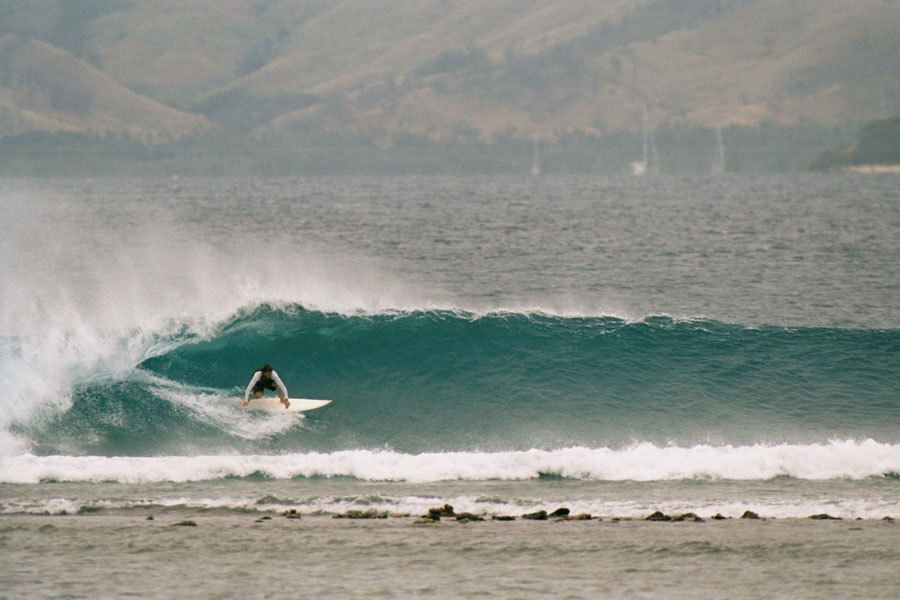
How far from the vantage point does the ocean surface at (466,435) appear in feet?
32.2

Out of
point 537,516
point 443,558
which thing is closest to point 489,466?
point 537,516

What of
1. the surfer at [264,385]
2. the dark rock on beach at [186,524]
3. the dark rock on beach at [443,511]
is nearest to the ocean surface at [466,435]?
the dark rock on beach at [186,524]

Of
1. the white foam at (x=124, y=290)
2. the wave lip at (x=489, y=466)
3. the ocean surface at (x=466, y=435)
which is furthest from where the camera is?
the white foam at (x=124, y=290)

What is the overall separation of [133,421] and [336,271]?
25.4 metres

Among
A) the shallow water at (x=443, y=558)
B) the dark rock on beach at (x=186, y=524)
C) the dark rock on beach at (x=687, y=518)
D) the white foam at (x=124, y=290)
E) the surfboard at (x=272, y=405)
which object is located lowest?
the shallow water at (x=443, y=558)

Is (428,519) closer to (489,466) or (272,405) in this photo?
(489,466)

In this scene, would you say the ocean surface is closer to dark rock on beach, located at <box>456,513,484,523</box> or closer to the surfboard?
the surfboard

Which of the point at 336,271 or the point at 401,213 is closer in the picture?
the point at 336,271

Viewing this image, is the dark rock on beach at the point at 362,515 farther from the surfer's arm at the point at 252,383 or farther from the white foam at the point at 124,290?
the white foam at the point at 124,290

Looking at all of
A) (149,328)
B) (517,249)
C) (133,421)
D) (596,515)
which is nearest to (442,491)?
(596,515)

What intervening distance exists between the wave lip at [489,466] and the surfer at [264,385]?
6.63 ft

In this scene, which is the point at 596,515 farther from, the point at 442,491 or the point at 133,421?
the point at 133,421

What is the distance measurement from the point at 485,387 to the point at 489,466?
535cm

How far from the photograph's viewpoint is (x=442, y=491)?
13383mm
